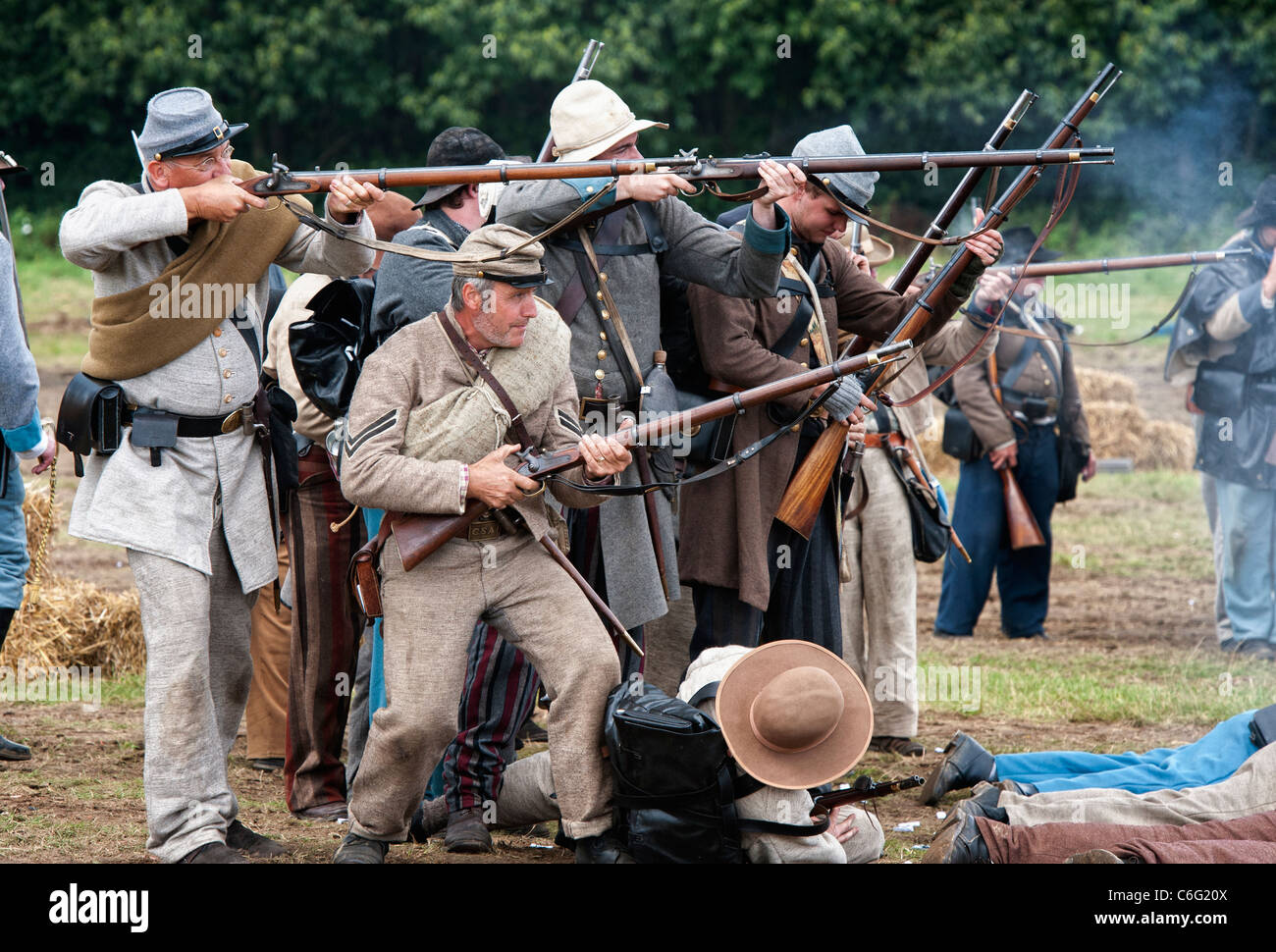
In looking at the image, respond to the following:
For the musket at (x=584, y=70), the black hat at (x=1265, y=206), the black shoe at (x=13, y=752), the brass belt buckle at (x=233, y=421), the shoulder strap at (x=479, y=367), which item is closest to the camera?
the shoulder strap at (x=479, y=367)

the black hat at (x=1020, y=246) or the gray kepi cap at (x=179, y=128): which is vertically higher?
the black hat at (x=1020, y=246)

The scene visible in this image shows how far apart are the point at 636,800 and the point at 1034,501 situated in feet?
17.5

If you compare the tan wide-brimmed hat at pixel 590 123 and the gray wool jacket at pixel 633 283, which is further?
the tan wide-brimmed hat at pixel 590 123

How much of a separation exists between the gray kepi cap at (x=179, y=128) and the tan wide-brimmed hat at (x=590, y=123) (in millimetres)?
1117

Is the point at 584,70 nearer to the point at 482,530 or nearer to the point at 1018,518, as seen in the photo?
the point at 482,530

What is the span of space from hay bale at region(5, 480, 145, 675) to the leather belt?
3092 mm

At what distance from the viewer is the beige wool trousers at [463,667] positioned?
4.40 meters

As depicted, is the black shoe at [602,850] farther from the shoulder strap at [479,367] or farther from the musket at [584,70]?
the musket at [584,70]

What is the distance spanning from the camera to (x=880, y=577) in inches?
265

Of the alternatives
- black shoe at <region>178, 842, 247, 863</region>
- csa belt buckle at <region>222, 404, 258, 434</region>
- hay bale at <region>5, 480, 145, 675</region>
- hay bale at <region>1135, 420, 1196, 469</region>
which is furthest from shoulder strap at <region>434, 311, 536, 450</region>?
hay bale at <region>1135, 420, 1196, 469</region>

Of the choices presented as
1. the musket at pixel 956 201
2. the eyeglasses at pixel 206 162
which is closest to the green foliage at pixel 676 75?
the musket at pixel 956 201

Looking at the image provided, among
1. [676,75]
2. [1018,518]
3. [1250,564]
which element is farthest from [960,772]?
[676,75]

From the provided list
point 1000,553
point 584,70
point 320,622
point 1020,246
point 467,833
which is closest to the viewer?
point 467,833

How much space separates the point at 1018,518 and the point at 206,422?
5562mm
